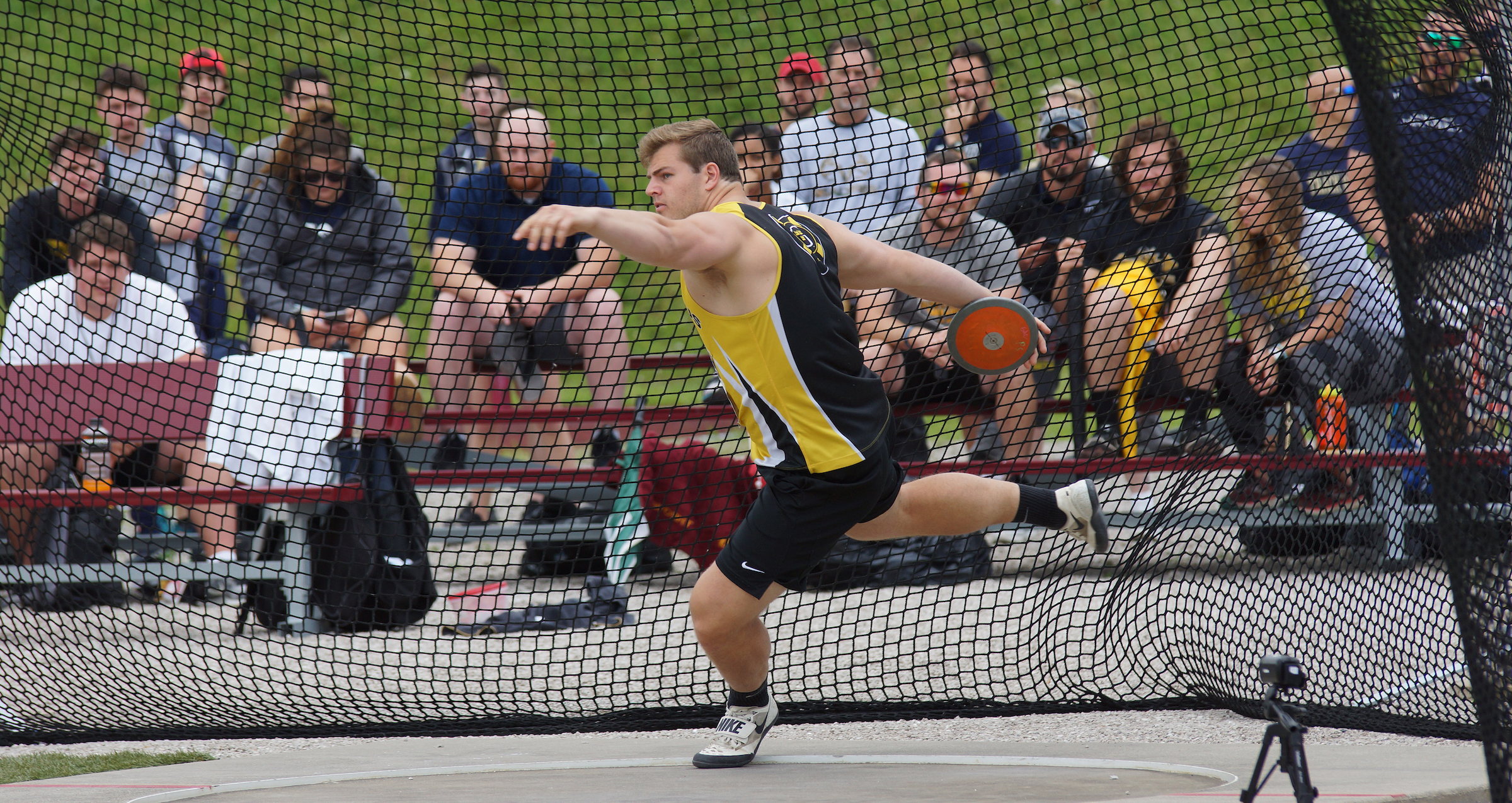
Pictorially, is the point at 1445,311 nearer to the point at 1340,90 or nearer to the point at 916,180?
the point at 1340,90

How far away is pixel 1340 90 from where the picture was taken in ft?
14.3

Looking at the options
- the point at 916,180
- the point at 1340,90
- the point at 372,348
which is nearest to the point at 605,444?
the point at 372,348

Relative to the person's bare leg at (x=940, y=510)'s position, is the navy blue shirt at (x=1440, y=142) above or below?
above

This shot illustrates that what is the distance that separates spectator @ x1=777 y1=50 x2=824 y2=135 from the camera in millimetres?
5094

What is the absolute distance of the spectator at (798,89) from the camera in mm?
5094

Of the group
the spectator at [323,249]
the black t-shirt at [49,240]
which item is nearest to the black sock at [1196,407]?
the spectator at [323,249]

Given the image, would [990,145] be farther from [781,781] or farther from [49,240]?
[49,240]

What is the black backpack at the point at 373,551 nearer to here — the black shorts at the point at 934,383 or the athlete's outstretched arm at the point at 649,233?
the black shorts at the point at 934,383

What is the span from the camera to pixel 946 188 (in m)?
5.34

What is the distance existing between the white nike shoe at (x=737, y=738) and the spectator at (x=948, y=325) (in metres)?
1.96

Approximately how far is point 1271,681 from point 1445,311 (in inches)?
39.1

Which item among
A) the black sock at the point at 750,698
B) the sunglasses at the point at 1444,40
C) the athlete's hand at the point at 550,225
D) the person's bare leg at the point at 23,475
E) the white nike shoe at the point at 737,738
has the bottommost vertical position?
the person's bare leg at the point at 23,475

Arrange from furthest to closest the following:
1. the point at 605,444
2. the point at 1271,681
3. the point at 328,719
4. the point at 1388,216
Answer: the point at 605,444 → the point at 328,719 → the point at 1388,216 → the point at 1271,681

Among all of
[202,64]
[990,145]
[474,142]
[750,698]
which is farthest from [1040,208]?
[202,64]
